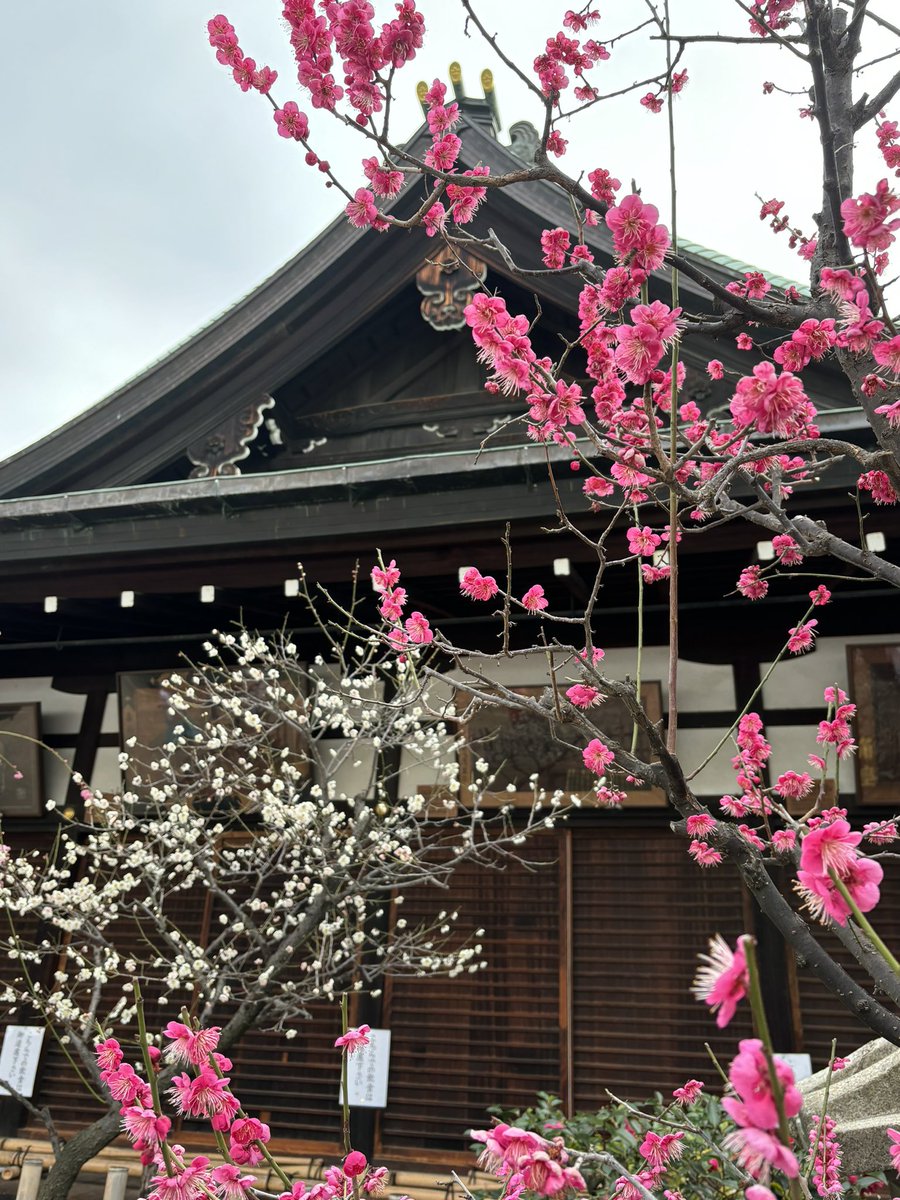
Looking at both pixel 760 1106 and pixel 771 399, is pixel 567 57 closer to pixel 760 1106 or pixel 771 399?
pixel 771 399

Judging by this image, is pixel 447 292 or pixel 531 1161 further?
pixel 447 292

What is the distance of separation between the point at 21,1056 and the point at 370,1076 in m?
2.63

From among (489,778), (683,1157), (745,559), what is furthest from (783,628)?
(683,1157)

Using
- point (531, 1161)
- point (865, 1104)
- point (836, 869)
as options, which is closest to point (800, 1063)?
point (865, 1104)

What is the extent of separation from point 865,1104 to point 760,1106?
3260 millimetres

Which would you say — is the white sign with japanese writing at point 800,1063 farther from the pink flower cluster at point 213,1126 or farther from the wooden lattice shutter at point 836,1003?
the pink flower cluster at point 213,1126

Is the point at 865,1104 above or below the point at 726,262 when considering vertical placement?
below

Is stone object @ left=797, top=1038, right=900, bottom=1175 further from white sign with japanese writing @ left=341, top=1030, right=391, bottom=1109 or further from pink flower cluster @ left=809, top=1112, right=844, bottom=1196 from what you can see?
white sign with japanese writing @ left=341, top=1030, right=391, bottom=1109

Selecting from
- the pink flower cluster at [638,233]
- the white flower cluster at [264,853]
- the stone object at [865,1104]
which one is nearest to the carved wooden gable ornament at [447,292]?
the white flower cluster at [264,853]

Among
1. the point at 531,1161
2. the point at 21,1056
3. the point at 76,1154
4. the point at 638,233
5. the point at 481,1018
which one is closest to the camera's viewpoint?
the point at 531,1161

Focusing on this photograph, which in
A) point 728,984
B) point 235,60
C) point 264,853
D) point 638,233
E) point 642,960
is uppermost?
point 235,60

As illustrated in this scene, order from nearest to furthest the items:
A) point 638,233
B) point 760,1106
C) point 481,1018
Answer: point 760,1106
point 638,233
point 481,1018

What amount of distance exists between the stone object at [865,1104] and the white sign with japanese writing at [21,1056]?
16.8 ft

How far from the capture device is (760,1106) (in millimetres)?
1000
